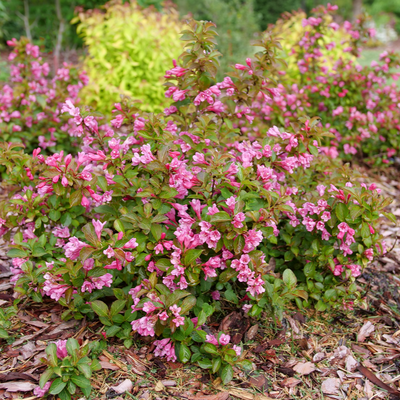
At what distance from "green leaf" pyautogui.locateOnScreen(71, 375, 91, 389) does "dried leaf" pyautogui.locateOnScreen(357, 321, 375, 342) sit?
145 centimetres

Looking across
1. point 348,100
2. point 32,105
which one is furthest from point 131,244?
point 348,100

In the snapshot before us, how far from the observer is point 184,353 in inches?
71.6

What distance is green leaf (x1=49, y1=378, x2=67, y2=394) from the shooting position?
1562 mm

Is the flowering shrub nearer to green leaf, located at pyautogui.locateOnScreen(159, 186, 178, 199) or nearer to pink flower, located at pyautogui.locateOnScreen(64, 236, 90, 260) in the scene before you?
pink flower, located at pyautogui.locateOnScreen(64, 236, 90, 260)

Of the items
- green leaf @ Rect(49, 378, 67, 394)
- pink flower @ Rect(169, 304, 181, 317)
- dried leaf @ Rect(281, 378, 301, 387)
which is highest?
pink flower @ Rect(169, 304, 181, 317)

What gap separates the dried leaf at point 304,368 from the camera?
6.32 ft

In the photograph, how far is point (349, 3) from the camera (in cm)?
1844

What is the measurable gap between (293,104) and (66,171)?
9.17 feet

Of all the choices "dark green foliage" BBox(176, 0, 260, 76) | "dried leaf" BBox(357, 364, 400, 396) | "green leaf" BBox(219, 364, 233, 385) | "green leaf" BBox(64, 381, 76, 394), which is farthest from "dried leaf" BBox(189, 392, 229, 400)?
"dark green foliage" BBox(176, 0, 260, 76)

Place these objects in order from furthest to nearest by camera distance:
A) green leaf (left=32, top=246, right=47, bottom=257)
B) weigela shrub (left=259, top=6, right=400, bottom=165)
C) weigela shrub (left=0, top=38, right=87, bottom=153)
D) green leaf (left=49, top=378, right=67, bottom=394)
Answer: weigela shrub (left=259, top=6, right=400, bottom=165)
weigela shrub (left=0, top=38, right=87, bottom=153)
green leaf (left=32, top=246, right=47, bottom=257)
green leaf (left=49, top=378, right=67, bottom=394)

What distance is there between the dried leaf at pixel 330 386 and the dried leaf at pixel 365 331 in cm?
35

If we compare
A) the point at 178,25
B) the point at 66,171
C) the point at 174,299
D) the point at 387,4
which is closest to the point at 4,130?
the point at 66,171

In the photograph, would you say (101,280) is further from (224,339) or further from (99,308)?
(224,339)

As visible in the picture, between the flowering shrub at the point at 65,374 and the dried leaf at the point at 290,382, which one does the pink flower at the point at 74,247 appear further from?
the dried leaf at the point at 290,382
